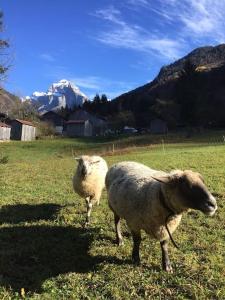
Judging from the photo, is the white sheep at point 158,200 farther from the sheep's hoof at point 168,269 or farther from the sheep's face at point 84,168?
the sheep's face at point 84,168

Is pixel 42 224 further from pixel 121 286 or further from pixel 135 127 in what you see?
pixel 135 127

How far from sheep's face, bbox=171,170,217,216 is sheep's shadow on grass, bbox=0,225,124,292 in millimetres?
2336

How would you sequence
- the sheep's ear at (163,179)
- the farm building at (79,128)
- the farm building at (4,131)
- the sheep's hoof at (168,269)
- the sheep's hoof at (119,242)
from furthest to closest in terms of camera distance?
the farm building at (79,128), the farm building at (4,131), the sheep's hoof at (119,242), the sheep's hoof at (168,269), the sheep's ear at (163,179)

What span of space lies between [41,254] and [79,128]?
109283 millimetres

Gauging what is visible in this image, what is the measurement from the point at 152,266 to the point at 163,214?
1.23 meters

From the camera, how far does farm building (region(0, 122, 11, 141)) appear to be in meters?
96.6

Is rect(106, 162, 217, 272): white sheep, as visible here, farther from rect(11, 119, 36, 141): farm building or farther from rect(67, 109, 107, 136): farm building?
rect(67, 109, 107, 136): farm building

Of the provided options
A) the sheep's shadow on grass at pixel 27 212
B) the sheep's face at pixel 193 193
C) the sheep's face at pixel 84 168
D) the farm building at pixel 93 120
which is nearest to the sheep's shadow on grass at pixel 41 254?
the sheep's shadow on grass at pixel 27 212

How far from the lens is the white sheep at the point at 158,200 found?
8094 mm

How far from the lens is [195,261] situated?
9.61 meters

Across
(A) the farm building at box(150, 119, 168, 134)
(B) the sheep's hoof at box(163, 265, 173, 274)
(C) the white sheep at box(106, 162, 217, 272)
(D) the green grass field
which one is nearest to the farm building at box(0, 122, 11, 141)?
(A) the farm building at box(150, 119, 168, 134)

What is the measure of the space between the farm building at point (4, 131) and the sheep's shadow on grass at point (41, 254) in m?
86.6

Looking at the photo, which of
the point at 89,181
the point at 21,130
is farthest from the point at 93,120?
the point at 89,181

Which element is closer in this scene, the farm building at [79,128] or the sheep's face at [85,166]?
the sheep's face at [85,166]
